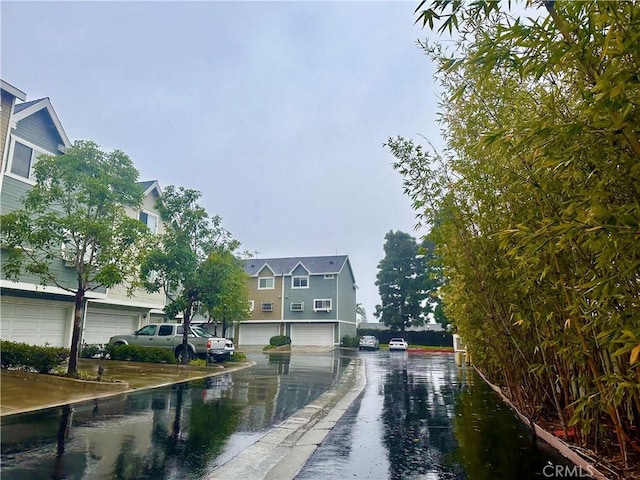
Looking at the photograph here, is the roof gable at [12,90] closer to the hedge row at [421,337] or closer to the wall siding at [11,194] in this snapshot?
the wall siding at [11,194]

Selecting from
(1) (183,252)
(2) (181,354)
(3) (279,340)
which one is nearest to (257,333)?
(3) (279,340)

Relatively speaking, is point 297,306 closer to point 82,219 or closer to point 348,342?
point 348,342

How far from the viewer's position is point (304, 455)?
229 inches

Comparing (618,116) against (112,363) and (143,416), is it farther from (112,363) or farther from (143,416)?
(112,363)

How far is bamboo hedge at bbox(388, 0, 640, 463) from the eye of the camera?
2.83 meters

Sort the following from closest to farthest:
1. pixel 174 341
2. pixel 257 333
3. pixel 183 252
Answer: pixel 183 252
pixel 174 341
pixel 257 333

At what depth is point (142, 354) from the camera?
16797mm

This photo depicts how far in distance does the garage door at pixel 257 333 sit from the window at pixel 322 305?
3906 mm

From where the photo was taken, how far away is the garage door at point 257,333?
3909cm

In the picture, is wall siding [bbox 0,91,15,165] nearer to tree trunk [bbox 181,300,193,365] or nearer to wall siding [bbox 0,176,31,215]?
wall siding [bbox 0,176,31,215]

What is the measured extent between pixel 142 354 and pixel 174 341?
7.13 ft

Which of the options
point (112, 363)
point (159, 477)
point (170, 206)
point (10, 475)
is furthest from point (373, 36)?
point (112, 363)

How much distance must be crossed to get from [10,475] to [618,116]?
21.2 feet

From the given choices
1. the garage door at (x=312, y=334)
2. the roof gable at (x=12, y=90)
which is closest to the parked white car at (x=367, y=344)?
the garage door at (x=312, y=334)
